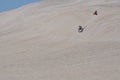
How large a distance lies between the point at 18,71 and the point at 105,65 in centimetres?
354

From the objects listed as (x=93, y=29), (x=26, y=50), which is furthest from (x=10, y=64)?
(x=93, y=29)

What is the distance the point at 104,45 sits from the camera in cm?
1927

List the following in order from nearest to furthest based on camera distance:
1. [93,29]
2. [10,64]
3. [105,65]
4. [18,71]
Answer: [105,65], [18,71], [10,64], [93,29]

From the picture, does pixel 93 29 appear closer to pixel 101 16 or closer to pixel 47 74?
pixel 101 16

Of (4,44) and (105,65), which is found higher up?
(105,65)

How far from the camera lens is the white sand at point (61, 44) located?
50.6 feet

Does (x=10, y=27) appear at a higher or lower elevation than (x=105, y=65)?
lower

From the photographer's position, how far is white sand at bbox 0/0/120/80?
1542cm

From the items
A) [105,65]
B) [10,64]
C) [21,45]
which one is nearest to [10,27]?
[21,45]

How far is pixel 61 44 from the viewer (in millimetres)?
22156

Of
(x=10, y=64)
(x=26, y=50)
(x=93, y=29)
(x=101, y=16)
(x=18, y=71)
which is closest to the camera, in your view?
Answer: (x=18, y=71)

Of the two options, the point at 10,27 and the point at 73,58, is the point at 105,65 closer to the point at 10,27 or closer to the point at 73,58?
the point at 73,58

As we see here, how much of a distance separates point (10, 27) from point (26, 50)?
10679 mm

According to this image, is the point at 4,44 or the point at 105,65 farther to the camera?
the point at 4,44
